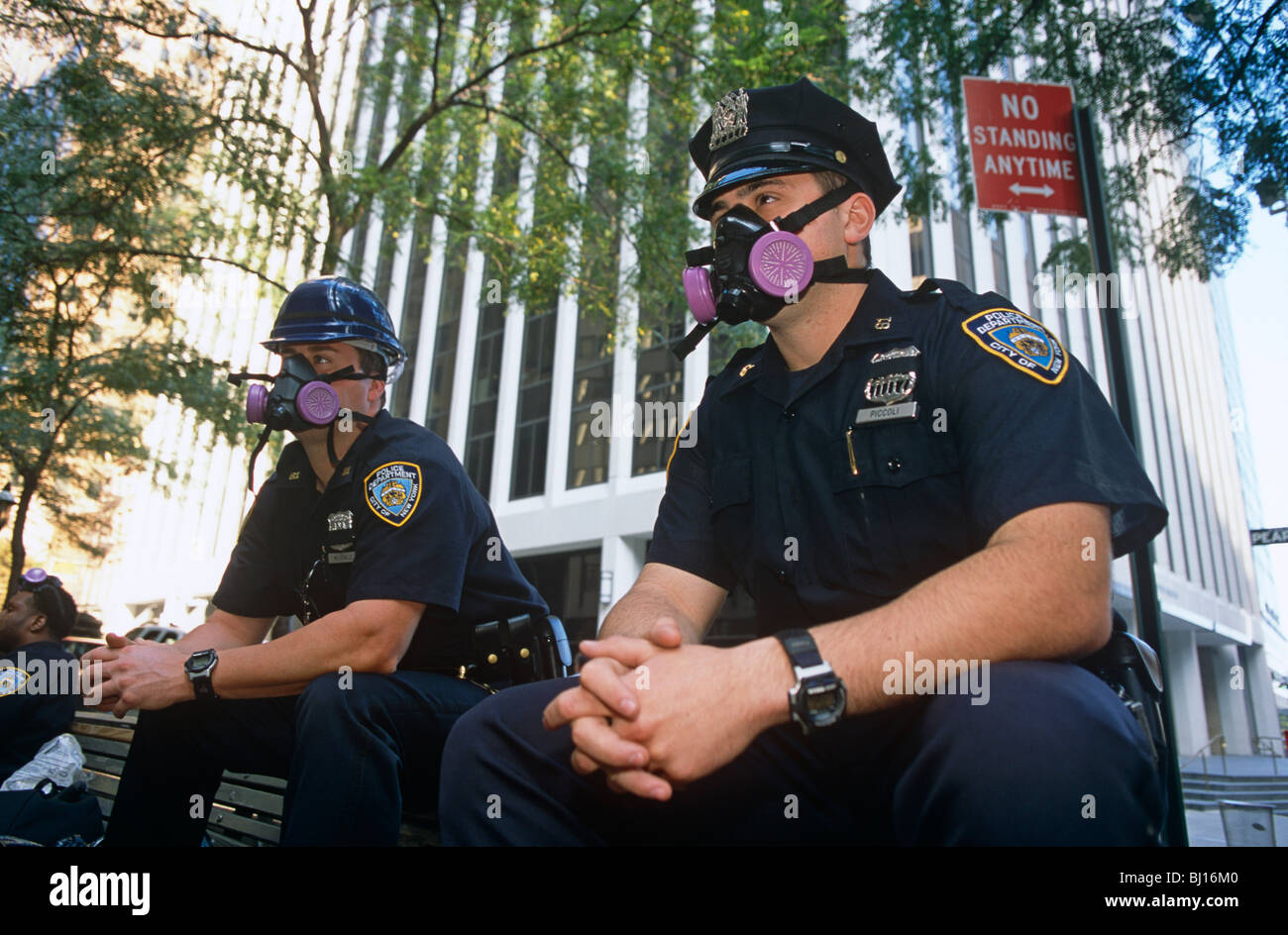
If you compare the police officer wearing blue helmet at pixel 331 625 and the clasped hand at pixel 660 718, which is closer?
the clasped hand at pixel 660 718

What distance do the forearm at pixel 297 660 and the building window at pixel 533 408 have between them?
2410cm

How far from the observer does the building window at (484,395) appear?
28.6 m

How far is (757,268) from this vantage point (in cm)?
205

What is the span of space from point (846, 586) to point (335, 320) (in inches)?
105

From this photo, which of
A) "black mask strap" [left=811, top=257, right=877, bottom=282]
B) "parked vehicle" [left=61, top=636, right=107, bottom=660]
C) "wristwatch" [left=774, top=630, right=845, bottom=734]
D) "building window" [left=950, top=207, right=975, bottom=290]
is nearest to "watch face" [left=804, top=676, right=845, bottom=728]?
"wristwatch" [left=774, top=630, right=845, bottom=734]

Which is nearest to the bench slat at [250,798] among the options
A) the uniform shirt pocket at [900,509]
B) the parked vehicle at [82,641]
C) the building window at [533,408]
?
the parked vehicle at [82,641]

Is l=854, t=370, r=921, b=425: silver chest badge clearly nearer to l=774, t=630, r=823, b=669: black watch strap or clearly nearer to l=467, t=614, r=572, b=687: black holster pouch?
l=774, t=630, r=823, b=669: black watch strap

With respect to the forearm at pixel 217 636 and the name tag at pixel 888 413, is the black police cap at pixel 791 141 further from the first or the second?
the forearm at pixel 217 636

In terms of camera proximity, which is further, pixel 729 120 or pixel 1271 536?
pixel 1271 536

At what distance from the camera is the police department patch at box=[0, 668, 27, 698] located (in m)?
4.56

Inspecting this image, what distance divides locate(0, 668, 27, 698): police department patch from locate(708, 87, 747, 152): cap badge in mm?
4657

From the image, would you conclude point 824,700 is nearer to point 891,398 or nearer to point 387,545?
point 891,398

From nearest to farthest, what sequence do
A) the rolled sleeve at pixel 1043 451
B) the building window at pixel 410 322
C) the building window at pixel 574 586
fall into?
the rolled sleeve at pixel 1043 451, the building window at pixel 574 586, the building window at pixel 410 322

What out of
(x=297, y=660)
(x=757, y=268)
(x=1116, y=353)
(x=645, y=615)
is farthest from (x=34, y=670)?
(x=1116, y=353)
